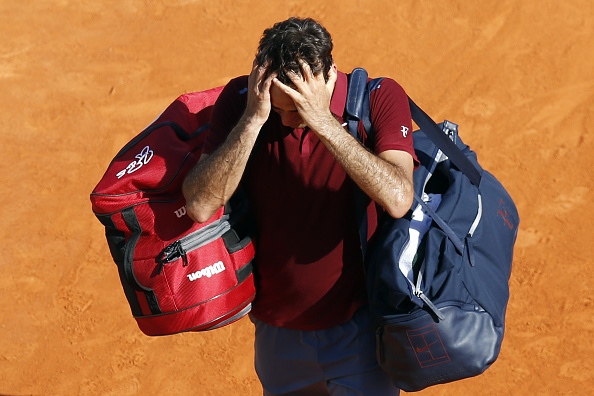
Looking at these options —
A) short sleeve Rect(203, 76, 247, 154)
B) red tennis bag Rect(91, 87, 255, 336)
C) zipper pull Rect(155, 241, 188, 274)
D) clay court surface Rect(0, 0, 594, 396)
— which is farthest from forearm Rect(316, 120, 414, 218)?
clay court surface Rect(0, 0, 594, 396)

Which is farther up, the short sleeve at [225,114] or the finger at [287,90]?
the finger at [287,90]

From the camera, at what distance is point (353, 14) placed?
752 centimetres

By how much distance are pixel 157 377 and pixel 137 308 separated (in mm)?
2268

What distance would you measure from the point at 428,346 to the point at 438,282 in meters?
0.24

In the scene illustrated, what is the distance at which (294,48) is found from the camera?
8.31 ft

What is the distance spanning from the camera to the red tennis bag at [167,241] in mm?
2877

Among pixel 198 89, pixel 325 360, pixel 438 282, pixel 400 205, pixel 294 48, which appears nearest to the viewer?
pixel 294 48

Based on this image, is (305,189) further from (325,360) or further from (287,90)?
(325,360)

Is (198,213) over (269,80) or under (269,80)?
under

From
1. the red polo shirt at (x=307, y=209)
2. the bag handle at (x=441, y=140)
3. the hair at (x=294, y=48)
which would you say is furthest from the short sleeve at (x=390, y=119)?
the hair at (x=294, y=48)

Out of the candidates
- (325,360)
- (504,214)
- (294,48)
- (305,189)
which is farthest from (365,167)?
(325,360)

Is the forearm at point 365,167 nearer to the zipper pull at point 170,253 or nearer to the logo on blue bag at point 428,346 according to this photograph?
the logo on blue bag at point 428,346

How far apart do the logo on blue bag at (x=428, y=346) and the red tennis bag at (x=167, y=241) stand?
2.43 ft

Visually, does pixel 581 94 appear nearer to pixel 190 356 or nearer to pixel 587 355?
pixel 587 355
